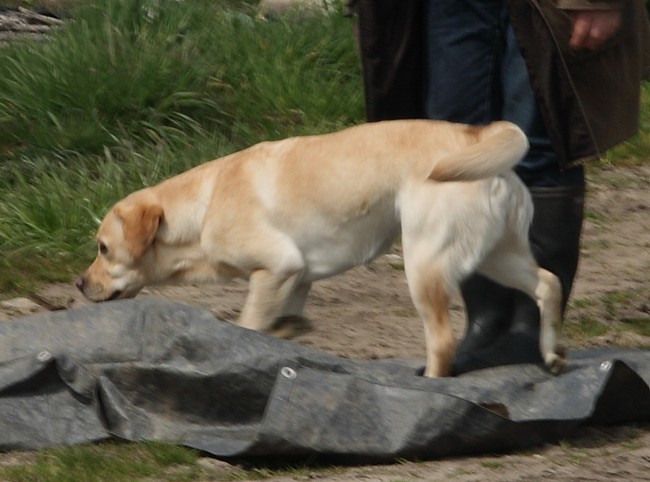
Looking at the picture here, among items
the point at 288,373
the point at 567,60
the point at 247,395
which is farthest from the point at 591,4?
the point at 247,395

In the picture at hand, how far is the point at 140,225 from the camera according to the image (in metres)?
4.70

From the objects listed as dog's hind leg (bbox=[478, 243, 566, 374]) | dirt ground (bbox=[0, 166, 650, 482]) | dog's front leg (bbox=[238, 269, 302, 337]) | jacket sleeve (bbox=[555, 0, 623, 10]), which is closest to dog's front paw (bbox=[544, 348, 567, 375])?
dog's hind leg (bbox=[478, 243, 566, 374])

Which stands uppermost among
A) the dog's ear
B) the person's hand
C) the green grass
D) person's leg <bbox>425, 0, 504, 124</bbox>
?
the person's hand

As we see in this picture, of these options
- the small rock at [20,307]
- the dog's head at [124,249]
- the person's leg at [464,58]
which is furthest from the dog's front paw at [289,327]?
the small rock at [20,307]

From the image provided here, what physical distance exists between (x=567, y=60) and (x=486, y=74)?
310mm

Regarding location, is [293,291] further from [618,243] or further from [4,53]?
[4,53]

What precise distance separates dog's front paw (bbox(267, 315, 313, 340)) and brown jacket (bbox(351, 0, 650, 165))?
924mm

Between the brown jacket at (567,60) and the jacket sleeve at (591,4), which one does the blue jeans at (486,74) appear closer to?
the brown jacket at (567,60)

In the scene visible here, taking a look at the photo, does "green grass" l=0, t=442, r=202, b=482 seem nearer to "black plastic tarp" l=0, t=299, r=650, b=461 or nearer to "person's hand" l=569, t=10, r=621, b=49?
"black plastic tarp" l=0, t=299, r=650, b=461

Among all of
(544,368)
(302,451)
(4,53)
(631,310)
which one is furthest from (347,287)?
(4,53)

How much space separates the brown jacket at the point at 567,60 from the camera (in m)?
3.94

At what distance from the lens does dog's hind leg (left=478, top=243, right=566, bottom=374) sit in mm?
4066

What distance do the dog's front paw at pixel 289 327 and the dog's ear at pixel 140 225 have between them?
0.56m

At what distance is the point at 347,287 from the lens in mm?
5805
